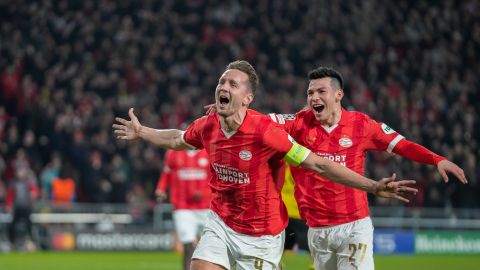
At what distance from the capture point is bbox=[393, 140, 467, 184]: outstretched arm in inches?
306

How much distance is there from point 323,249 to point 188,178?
17.8 ft

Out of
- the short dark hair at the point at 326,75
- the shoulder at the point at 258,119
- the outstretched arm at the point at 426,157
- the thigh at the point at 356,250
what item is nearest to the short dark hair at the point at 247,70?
the shoulder at the point at 258,119

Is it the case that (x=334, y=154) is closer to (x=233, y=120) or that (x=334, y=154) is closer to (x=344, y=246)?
(x=344, y=246)

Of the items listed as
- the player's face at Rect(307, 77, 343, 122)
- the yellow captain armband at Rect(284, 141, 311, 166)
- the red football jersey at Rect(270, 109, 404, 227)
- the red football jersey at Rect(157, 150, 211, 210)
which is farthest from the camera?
the red football jersey at Rect(157, 150, 211, 210)

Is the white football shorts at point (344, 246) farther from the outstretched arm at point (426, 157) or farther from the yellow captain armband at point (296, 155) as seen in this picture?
the yellow captain armband at point (296, 155)

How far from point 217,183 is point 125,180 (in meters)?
15.0

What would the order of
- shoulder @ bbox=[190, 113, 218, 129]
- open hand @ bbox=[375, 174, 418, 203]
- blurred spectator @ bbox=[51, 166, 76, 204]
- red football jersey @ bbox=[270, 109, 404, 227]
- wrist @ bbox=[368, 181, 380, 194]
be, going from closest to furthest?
open hand @ bbox=[375, 174, 418, 203]
wrist @ bbox=[368, 181, 380, 194]
shoulder @ bbox=[190, 113, 218, 129]
red football jersey @ bbox=[270, 109, 404, 227]
blurred spectator @ bbox=[51, 166, 76, 204]


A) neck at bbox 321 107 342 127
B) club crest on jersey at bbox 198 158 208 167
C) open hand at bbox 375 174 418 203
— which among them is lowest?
open hand at bbox 375 174 418 203

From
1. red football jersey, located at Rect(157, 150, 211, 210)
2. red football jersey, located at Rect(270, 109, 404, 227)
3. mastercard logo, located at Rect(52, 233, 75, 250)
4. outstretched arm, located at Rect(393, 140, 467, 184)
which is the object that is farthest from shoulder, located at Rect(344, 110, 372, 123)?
mastercard logo, located at Rect(52, 233, 75, 250)

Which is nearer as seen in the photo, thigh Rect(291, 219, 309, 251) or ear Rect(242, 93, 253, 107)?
ear Rect(242, 93, 253, 107)

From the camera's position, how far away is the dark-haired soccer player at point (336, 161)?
8.43m

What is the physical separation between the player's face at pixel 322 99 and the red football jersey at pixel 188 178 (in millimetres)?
5239

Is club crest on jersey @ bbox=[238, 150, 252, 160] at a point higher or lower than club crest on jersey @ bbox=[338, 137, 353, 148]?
lower

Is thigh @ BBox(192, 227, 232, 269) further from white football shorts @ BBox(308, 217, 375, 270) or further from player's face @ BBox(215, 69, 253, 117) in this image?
white football shorts @ BBox(308, 217, 375, 270)
